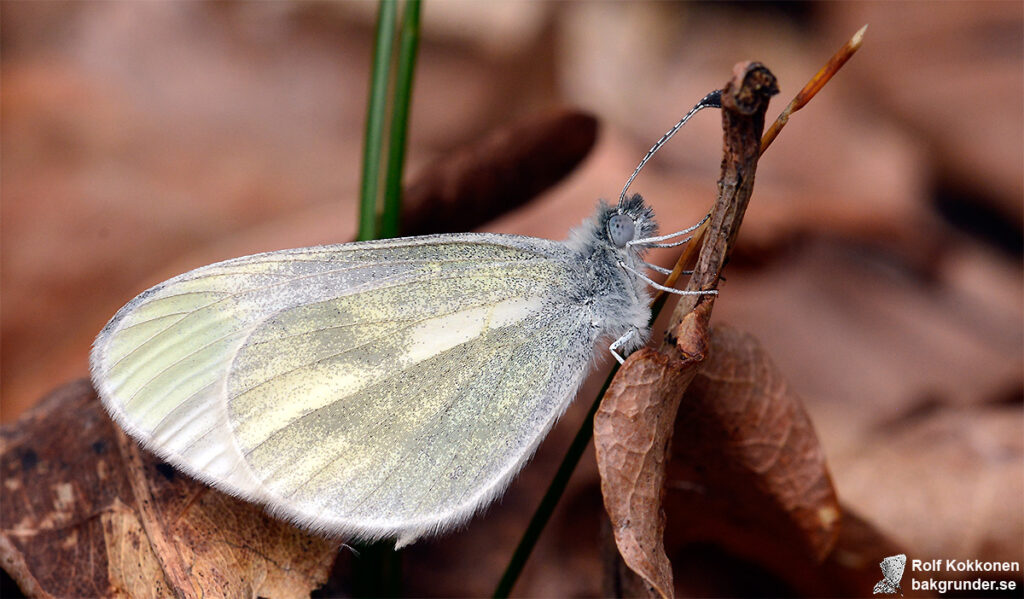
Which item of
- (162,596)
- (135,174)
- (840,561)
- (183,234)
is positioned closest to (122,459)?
(162,596)

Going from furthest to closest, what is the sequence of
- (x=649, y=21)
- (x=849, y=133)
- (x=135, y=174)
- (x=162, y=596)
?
(x=649, y=21) → (x=849, y=133) → (x=135, y=174) → (x=162, y=596)

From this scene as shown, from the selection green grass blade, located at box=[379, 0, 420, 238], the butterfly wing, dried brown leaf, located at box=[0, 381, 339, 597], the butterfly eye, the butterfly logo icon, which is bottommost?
the butterfly logo icon

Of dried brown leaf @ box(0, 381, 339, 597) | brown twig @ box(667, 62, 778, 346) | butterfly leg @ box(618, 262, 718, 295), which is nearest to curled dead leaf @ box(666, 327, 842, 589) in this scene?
butterfly leg @ box(618, 262, 718, 295)

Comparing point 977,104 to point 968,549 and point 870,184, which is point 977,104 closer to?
point 870,184

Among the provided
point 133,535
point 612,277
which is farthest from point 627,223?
point 133,535

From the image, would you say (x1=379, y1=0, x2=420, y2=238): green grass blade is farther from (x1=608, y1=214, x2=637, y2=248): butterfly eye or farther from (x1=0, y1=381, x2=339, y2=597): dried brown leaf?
(x1=0, y1=381, x2=339, y2=597): dried brown leaf

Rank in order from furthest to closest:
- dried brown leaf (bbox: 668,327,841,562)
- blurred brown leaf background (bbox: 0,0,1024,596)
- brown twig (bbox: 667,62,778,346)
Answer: blurred brown leaf background (bbox: 0,0,1024,596), dried brown leaf (bbox: 668,327,841,562), brown twig (bbox: 667,62,778,346)
